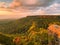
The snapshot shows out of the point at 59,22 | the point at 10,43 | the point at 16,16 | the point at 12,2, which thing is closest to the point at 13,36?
the point at 10,43

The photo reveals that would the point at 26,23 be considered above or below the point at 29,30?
above

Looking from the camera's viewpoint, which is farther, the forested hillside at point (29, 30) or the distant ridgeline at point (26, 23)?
the distant ridgeline at point (26, 23)

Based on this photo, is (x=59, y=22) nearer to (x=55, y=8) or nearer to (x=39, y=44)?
(x=55, y=8)

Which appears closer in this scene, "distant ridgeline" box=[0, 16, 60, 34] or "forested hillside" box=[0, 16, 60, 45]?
"forested hillside" box=[0, 16, 60, 45]

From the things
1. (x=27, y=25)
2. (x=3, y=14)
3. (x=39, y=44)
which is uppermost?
(x=3, y=14)
